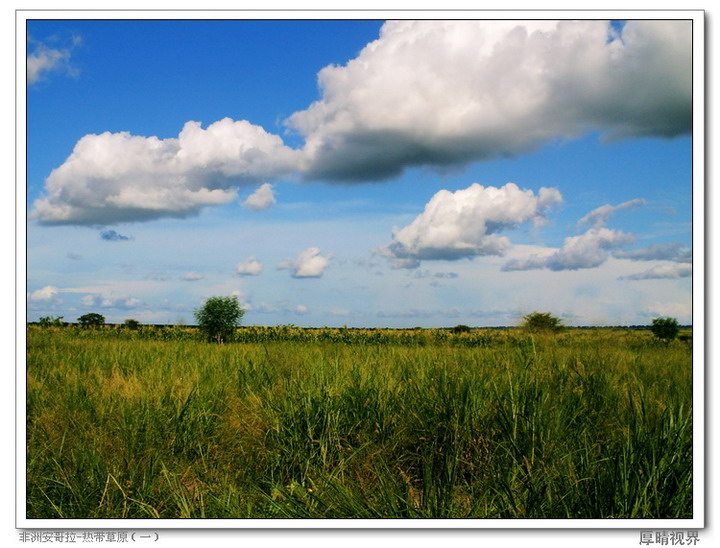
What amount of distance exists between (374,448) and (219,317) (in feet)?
54.0

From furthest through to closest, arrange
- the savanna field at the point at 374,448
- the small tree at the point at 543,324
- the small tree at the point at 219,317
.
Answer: the small tree at the point at 219,317 → the small tree at the point at 543,324 → the savanna field at the point at 374,448

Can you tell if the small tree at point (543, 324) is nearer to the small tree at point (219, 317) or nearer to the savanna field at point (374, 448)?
the savanna field at point (374, 448)

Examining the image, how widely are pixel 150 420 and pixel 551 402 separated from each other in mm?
2707

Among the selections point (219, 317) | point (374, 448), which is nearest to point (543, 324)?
point (374, 448)

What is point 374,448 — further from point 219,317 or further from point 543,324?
point 219,317

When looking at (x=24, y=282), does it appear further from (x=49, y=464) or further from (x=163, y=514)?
(x=163, y=514)

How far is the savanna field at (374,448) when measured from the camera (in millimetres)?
2408

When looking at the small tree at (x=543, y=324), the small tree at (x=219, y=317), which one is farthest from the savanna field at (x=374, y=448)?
the small tree at (x=219, y=317)

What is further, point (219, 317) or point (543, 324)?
point (219, 317)

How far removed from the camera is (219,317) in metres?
18.5

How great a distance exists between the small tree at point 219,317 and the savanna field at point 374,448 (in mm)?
14450
